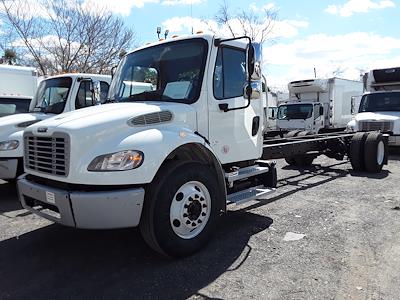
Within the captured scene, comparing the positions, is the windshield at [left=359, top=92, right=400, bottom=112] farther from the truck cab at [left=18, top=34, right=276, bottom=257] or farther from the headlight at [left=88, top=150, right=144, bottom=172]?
the headlight at [left=88, top=150, right=144, bottom=172]

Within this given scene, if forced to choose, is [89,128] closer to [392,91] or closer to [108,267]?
[108,267]

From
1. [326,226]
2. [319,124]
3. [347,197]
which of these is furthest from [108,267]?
[319,124]

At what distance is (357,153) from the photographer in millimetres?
9750

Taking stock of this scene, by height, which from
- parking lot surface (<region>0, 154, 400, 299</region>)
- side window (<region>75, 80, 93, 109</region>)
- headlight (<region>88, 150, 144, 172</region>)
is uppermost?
side window (<region>75, 80, 93, 109</region>)

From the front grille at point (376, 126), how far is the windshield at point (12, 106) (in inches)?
397

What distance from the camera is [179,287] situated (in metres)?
3.74

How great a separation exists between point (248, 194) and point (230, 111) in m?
1.15

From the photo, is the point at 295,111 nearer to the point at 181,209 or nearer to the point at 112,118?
the point at 181,209

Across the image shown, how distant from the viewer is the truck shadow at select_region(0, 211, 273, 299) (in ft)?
12.2

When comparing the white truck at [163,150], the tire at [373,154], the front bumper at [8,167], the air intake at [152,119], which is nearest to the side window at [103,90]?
the front bumper at [8,167]

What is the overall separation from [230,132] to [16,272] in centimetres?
297

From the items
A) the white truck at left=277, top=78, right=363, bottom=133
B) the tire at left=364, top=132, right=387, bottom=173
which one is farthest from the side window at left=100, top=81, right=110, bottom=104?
the white truck at left=277, top=78, right=363, bottom=133

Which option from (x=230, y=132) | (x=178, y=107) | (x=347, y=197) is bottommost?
(x=347, y=197)

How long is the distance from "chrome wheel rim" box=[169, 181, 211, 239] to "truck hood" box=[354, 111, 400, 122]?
10.2 meters
